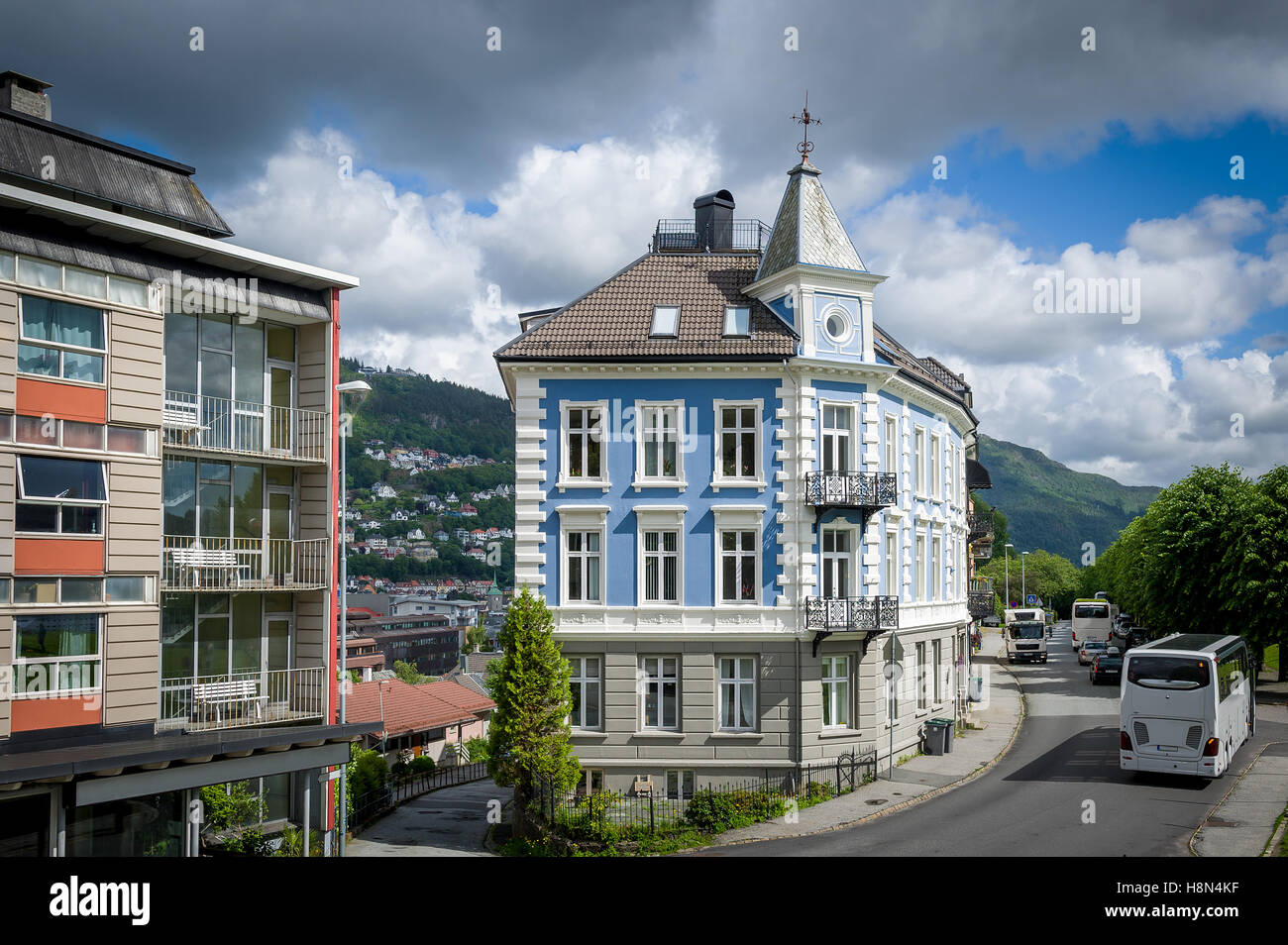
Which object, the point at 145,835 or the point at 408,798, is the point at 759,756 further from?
the point at 145,835

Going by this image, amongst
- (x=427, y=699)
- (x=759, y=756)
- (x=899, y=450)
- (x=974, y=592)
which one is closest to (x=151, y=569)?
(x=759, y=756)

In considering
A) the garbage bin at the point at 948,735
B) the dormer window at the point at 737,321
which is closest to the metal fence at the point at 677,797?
the garbage bin at the point at 948,735

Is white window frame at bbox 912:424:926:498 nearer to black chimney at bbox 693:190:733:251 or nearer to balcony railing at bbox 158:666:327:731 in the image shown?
black chimney at bbox 693:190:733:251

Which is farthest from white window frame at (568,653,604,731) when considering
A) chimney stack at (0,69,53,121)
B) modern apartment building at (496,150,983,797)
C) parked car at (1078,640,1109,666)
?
parked car at (1078,640,1109,666)

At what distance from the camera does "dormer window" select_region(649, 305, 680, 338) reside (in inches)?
1225

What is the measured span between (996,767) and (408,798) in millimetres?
19343

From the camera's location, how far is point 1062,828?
23250 millimetres

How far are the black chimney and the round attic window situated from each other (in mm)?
→ 5829

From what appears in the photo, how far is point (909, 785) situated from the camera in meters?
30.0

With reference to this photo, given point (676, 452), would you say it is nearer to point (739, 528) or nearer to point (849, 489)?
point (739, 528)

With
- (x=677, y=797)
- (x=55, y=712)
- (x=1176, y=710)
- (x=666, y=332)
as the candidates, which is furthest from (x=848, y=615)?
(x=55, y=712)

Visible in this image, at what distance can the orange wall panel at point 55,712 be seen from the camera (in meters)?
18.9

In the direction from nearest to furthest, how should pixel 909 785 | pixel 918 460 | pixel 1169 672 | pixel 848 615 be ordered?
pixel 1169 672, pixel 848 615, pixel 909 785, pixel 918 460

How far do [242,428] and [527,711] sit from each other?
959 centimetres
